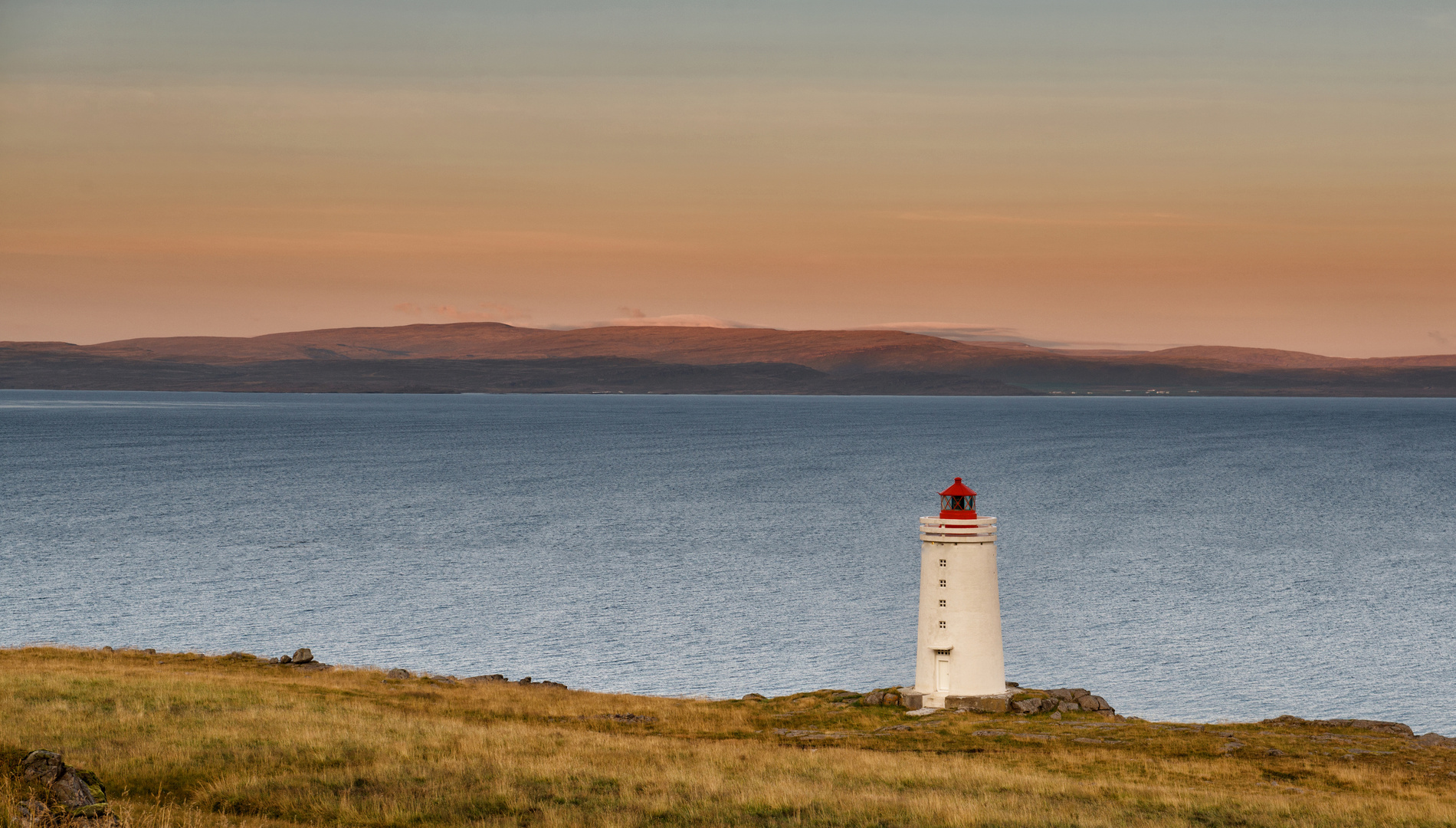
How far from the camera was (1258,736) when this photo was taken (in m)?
35.6

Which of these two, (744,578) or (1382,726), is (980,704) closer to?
(1382,726)

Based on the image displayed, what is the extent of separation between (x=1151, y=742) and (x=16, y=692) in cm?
2869

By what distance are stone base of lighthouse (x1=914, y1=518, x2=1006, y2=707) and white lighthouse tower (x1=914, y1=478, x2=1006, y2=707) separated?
0.02m

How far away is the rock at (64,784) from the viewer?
1558 cm

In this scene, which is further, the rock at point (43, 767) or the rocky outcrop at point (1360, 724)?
the rocky outcrop at point (1360, 724)


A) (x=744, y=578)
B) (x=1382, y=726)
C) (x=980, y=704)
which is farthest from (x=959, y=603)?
(x=744, y=578)

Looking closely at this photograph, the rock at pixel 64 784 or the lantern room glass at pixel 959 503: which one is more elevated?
the lantern room glass at pixel 959 503

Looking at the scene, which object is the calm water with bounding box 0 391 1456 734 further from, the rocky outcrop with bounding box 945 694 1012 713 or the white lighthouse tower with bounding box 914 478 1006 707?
the white lighthouse tower with bounding box 914 478 1006 707

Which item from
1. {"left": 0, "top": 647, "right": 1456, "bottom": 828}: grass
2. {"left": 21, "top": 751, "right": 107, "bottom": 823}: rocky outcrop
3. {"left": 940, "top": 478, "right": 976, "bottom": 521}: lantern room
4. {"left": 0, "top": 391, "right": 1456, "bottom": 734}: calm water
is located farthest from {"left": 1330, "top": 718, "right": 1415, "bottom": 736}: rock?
{"left": 21, "top": 751, "right": 107, "bottom": 823}: rocky outcrop

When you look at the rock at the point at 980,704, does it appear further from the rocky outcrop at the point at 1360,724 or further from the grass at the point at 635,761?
the rocky outcrop at the point at 1360,724

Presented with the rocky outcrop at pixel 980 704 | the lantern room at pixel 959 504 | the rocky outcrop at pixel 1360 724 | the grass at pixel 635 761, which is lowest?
the rocky outcrop at pixel 1360 724

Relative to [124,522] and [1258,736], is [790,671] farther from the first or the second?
[124,522]

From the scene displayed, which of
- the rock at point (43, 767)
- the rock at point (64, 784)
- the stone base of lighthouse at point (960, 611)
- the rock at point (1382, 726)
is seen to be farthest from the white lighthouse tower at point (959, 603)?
the rock at point (43, 767)

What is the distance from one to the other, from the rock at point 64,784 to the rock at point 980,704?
26.7 meters
